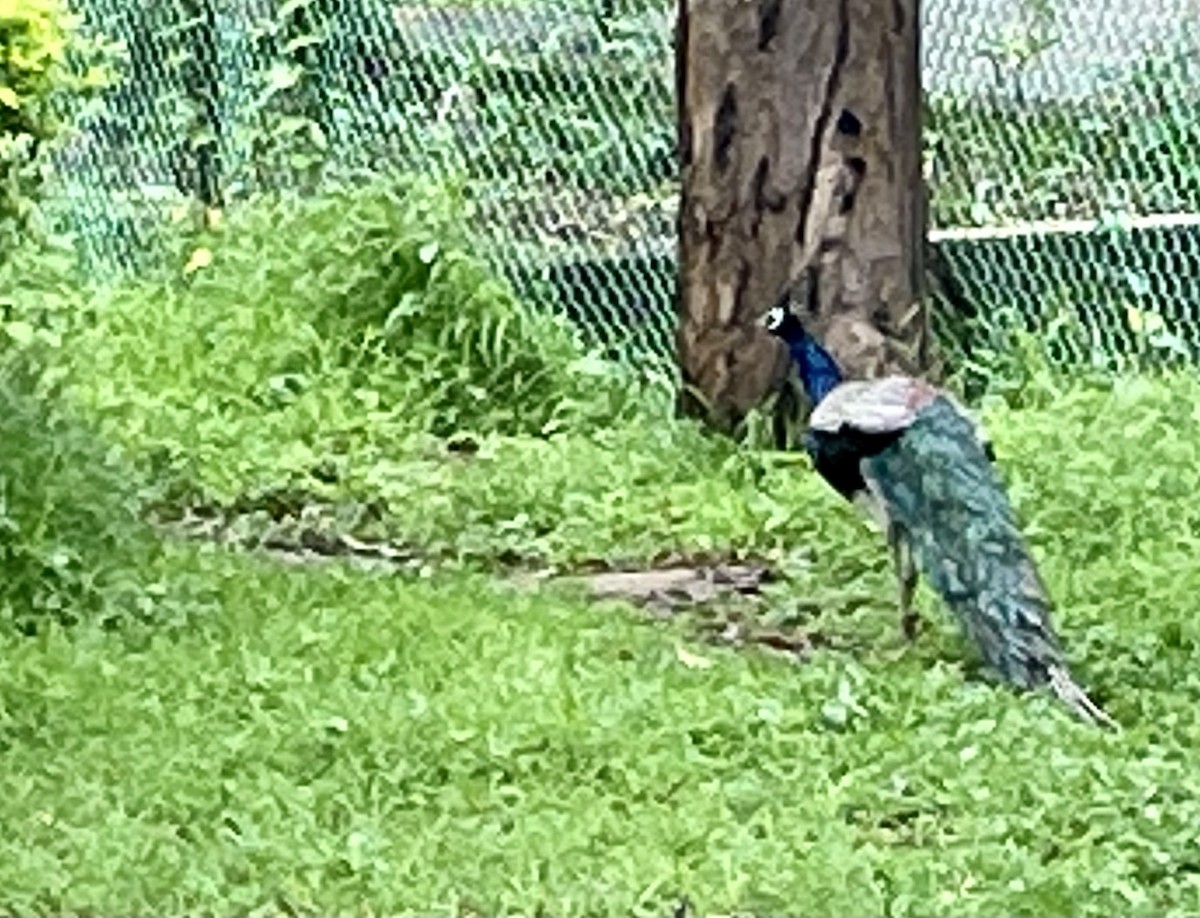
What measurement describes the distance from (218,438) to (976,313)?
214 cm

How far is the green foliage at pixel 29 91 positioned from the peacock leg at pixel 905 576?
315 centimetres

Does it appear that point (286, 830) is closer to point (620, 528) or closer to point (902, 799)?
point (902, 799)

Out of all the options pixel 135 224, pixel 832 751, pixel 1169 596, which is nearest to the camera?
pixel 832 751

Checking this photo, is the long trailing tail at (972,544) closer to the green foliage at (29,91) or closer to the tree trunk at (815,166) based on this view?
the tree trunk at (815,166)

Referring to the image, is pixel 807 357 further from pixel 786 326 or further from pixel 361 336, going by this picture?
pixel 361 336

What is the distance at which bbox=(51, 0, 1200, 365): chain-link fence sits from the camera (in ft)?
30.0

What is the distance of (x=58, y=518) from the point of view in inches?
258

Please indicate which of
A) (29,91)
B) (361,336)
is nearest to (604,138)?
(361,336)

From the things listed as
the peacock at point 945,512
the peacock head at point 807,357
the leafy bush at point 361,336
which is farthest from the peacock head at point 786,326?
the leafy bush at point 361,336

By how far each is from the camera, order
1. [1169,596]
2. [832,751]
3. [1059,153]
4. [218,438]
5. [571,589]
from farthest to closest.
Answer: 1. [1059,153]
2. [218,438]
3. [571,589]
4. [1169,596]
5. [832,751]

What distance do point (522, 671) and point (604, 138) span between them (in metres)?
3.98

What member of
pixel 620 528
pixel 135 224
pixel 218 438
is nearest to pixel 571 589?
pixel 620 528

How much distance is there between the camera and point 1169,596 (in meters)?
6.54

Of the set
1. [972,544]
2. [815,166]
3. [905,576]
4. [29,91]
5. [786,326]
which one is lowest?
[905,576]
